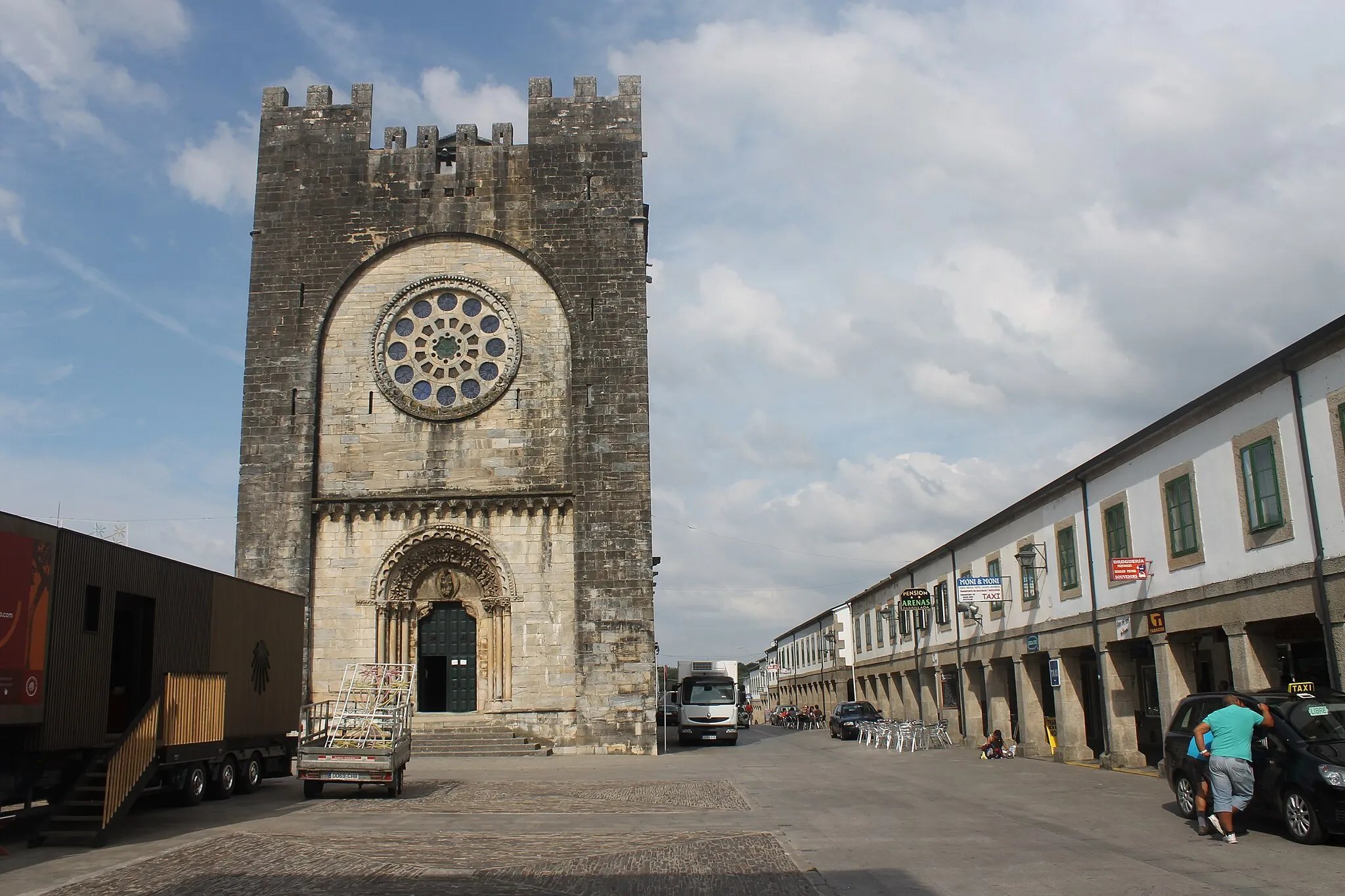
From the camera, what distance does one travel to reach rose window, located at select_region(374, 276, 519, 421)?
26.7 m

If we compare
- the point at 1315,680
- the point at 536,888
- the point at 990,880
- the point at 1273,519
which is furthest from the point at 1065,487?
the point at 536,888

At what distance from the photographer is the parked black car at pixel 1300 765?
32.7 feet

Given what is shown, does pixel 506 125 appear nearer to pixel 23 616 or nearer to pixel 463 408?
pixel 463 408

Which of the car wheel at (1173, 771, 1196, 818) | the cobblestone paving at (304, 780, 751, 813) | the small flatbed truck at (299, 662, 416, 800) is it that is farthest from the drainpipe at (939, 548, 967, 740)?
the small flatbed truck at (299, 662, 416, 800)

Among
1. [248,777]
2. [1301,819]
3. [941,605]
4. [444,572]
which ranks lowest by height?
[1301,819]

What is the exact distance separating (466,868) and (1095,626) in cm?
1393

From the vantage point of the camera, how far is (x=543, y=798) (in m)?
15.7

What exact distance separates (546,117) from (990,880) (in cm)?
2319

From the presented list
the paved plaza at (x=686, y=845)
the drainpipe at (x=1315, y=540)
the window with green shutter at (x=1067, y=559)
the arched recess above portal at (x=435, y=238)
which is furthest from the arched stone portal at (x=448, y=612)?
the drainpipe at (x=1315, y=540)

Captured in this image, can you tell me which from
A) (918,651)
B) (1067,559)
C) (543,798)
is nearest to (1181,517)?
(1067,559)

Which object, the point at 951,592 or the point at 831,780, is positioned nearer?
the point at 831,780

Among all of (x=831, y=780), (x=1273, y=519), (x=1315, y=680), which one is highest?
(x=1273, y=519)

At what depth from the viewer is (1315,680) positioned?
17.4 m

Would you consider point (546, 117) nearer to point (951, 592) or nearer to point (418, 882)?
point (951, 592)
